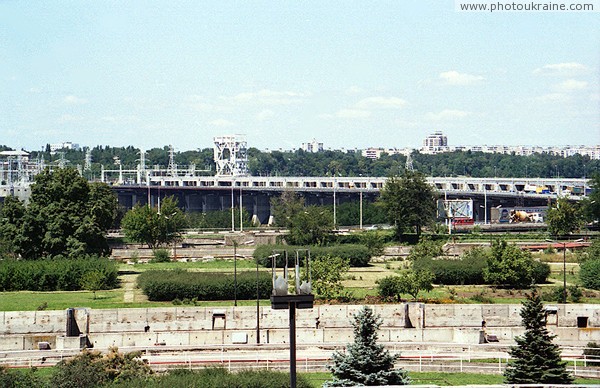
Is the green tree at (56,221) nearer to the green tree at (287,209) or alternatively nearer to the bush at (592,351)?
the green tree at (287,209)

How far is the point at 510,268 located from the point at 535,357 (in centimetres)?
3184

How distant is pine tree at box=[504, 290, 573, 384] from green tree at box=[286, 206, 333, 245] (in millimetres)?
54789

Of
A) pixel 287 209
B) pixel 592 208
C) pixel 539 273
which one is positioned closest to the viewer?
pixel 539 273

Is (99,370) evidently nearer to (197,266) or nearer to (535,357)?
(535,357)

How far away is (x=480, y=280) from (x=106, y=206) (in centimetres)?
2684

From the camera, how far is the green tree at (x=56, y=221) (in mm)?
73875

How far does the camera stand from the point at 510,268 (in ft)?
214

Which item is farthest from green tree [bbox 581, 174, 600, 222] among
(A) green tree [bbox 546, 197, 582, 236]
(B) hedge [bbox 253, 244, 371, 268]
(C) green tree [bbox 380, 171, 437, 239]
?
(B) hedge [bbox 253, 244, 371, 268]

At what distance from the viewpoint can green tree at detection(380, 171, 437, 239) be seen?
97.3m

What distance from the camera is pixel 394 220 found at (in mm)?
98812

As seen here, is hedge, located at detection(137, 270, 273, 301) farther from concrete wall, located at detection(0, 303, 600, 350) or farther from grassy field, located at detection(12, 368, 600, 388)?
grassy field, located at detection(12, 368, 600, 388)

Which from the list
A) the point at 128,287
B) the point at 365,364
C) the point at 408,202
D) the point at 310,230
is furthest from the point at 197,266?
the point at 365,364

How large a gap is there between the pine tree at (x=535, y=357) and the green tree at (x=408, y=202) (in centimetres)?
6260

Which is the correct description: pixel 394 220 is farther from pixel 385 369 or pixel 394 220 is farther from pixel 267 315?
pixel 385 369
